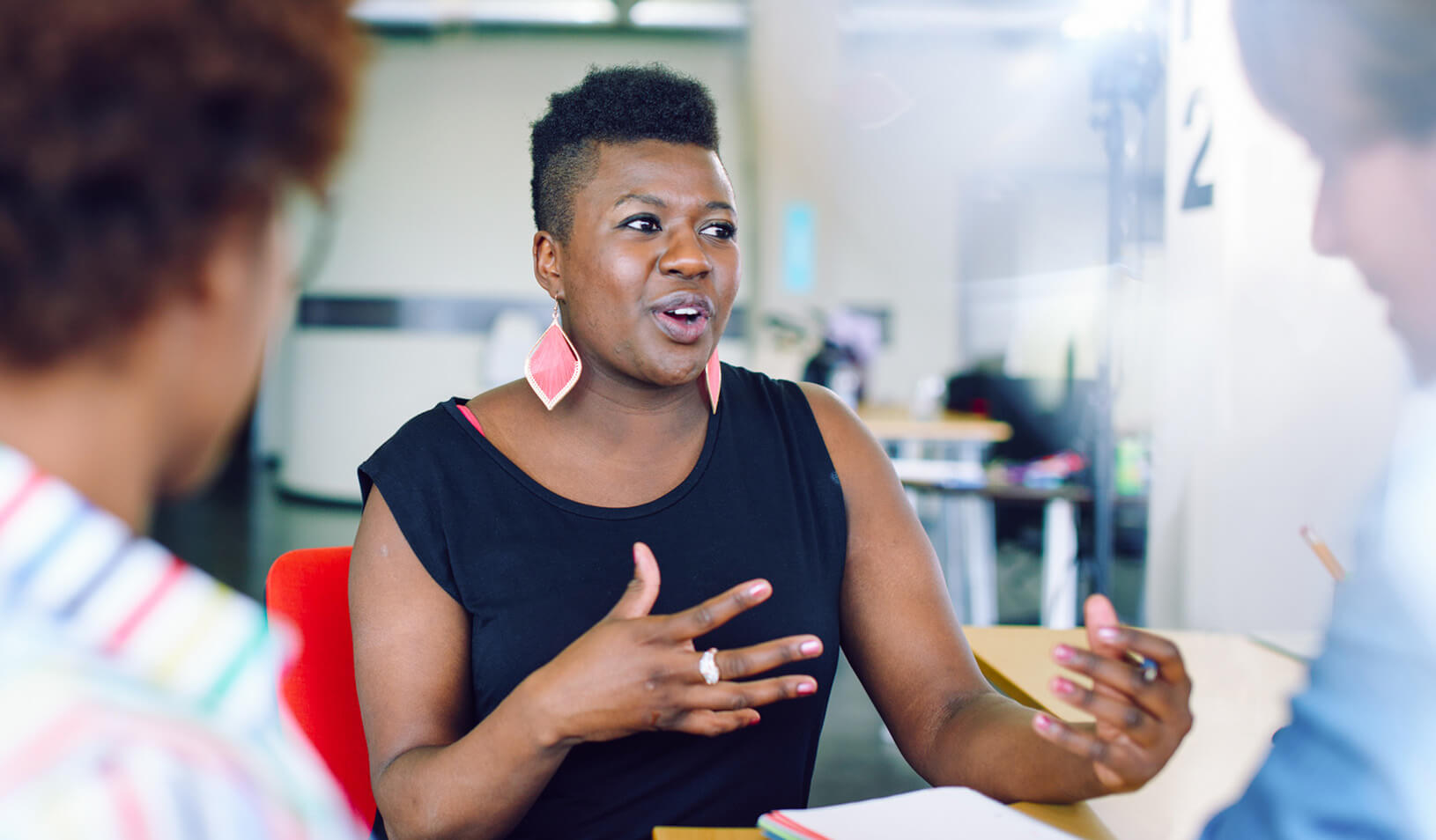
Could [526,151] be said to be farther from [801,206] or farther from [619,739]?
[801,206]

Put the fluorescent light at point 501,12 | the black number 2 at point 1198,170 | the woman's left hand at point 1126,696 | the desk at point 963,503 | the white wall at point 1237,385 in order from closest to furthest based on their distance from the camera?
the woman's left hand at point 1126,696 → the white wall at point 1237,385 → the black number 2 at point 1198,170 → the desk at point 963,503 → the fluorescent light at point 501,12

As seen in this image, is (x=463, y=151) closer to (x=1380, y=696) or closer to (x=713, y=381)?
(x=713, y=381)

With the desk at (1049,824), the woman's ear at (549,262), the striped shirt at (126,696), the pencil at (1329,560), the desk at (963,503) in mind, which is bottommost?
the desk at (963,503)

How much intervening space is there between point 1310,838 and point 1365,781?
41 millimetres

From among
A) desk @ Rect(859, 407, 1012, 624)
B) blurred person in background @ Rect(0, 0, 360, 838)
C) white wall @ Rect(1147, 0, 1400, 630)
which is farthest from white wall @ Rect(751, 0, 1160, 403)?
blurred person in background @ Rect(0, 0, 360, 838)

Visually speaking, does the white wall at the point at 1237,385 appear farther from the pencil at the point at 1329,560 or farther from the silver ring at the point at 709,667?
the silver ring at the point at 709,667

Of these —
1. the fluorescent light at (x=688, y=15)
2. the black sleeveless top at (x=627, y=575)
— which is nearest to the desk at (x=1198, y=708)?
the black sleeveless top at (x=627, y=575)

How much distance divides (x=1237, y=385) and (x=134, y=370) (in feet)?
8.32

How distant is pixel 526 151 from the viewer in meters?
1.42

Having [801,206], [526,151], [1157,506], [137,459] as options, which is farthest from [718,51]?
[137,459]

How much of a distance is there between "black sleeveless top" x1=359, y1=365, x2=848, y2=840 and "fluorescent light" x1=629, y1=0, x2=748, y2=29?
18.6 ft

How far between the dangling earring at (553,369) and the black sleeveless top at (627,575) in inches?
4.0

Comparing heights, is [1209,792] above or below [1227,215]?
below

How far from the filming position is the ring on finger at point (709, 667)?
90cm
